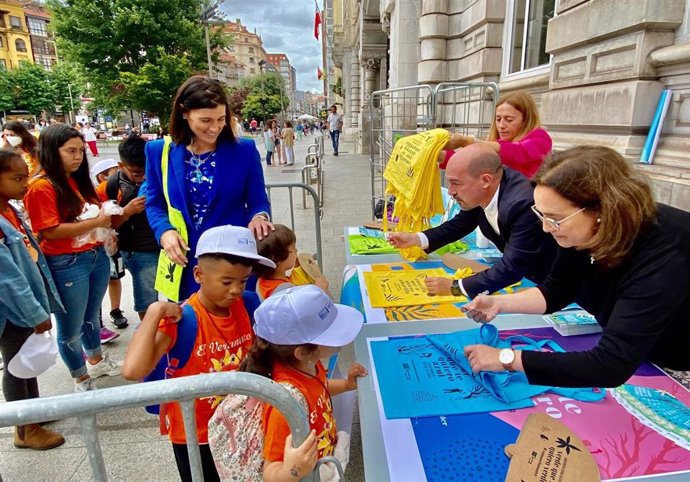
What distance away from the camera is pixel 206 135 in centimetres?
206

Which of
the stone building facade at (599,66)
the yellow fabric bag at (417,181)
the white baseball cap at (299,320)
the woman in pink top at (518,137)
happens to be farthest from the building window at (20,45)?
the white baseball cap at (299,320)

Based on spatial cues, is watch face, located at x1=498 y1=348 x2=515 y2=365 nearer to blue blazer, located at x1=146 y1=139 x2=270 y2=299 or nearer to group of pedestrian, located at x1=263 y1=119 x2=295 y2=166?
blue blazer, located at x1=146 y1=139 x2=270 y2=299

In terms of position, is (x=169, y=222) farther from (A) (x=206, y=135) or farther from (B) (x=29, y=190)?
(B) (x=29, y=190)

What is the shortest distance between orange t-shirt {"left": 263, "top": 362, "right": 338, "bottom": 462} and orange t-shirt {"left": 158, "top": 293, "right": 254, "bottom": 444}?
29 centimetres

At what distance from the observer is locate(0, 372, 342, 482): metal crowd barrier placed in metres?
0.89

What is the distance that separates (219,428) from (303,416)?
0.41 metres

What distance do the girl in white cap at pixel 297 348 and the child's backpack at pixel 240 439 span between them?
1.8 inches

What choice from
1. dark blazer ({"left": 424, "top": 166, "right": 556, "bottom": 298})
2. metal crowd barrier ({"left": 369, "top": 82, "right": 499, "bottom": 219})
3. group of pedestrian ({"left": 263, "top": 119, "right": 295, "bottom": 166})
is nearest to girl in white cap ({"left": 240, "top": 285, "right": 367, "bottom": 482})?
dark blazer ({"left": 424, "top": 166, "right": 556, "bottom": 298})

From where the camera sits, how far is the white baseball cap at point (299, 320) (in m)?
1.34

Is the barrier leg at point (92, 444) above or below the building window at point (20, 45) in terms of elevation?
below

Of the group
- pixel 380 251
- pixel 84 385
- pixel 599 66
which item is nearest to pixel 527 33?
pixel 599 66

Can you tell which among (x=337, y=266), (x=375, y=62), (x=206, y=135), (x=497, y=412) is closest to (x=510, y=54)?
(x=337, y=266)

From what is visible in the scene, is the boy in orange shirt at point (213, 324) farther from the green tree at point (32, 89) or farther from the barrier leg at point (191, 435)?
the green tree at point (32, 89)

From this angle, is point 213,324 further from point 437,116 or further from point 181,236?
point 437,116
